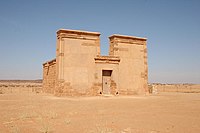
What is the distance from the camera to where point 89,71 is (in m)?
21.1

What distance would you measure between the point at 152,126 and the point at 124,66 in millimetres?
16160

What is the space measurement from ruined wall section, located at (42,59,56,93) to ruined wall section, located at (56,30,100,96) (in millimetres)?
2612

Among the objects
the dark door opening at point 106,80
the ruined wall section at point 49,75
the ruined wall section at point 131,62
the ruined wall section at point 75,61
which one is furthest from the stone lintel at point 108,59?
Answer: the ruined wall section at point 49,75

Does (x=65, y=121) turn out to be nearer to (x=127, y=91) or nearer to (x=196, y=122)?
(x=196, y=122)

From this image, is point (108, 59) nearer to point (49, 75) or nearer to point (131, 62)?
point (131, 62)

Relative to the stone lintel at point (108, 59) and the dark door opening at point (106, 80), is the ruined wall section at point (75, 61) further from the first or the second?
the dark door opening at point (106, 80)

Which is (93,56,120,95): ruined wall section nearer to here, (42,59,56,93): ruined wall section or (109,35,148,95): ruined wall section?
(109,35,148,95): ruined wall section

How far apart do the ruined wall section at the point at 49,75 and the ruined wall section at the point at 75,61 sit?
2.61m

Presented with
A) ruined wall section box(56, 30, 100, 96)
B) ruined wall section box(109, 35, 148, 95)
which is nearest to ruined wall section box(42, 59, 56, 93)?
ruined wall section box(56, 30, 100, 96)

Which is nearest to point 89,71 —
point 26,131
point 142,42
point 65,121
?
point 142,42

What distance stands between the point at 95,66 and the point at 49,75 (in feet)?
20.6

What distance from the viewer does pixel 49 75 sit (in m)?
24.7

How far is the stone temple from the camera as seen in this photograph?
66.3ft

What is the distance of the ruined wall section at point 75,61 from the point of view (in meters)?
20.0
